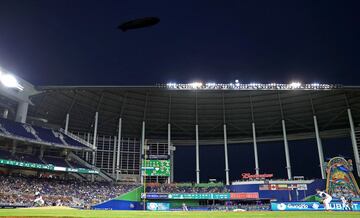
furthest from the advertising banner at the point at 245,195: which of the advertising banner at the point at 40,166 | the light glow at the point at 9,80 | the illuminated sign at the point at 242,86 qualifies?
the light glow at the point at 9,80

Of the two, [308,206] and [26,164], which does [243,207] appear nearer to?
[308,206]

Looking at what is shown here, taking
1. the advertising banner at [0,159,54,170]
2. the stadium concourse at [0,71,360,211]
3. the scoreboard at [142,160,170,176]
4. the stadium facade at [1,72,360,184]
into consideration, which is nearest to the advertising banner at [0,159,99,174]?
the advertising banner at [0,159,54,170]

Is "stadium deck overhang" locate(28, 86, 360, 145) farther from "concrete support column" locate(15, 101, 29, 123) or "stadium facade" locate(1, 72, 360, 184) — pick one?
"concrete support column" locate(15, 101, 29, 123)

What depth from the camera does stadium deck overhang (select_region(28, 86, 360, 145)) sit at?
67250 millimetres

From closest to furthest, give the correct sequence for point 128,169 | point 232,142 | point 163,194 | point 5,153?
1. point 5,153
2. point 163,194
3. point 128,169
4. point 232,142

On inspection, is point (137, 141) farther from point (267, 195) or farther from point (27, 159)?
point (267, 195)

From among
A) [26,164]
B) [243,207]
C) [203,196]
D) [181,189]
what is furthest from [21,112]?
[243,207]

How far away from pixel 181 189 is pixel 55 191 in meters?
26.6

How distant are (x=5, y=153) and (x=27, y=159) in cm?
381

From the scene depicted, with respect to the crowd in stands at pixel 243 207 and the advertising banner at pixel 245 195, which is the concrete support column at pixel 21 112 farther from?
the advertising banner at pixel 245 195

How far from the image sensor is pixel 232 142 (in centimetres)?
8544

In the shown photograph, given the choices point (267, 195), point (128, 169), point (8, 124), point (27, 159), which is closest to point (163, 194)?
point (128, 169)

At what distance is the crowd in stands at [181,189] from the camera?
68000mm

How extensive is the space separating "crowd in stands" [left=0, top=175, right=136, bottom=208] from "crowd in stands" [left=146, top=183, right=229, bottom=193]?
14.8 feet
